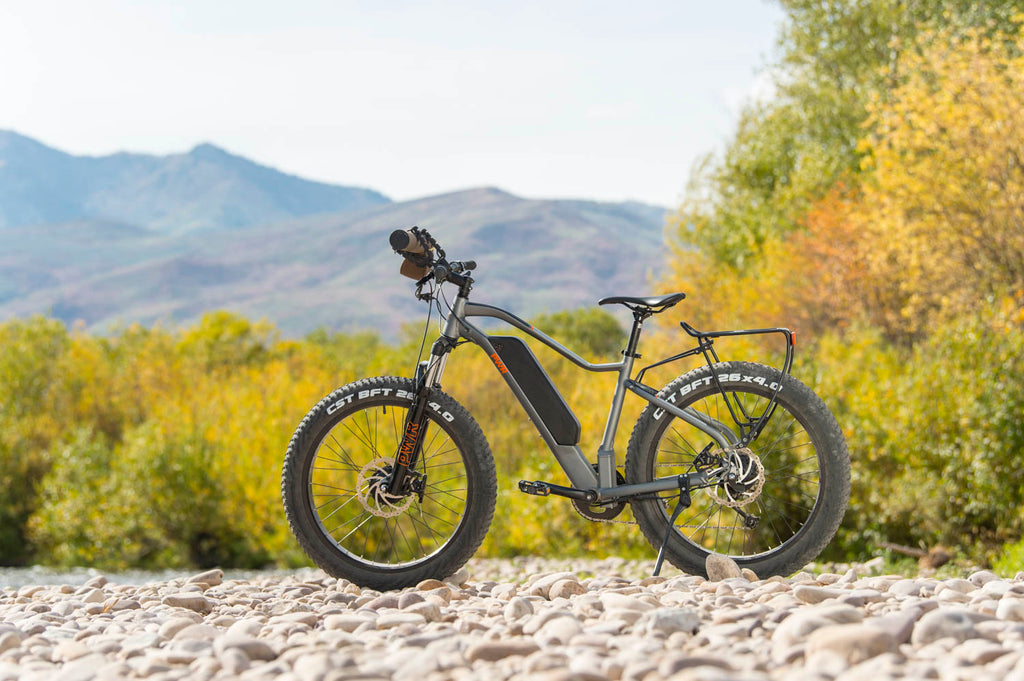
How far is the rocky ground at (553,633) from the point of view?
3252mm

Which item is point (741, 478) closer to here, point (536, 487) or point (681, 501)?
point (681, 501)

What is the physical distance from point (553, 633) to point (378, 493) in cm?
181

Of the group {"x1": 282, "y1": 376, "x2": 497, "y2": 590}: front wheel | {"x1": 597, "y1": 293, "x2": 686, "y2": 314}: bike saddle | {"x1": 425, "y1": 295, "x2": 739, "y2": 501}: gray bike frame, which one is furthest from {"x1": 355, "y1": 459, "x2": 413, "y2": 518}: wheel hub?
{"x1": 597, "y1": 293, "x2": 686, "y2": 314}: bike saddle

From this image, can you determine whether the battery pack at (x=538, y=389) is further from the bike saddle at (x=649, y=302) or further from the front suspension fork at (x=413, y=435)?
the bike saddle at (x=649, y=302)

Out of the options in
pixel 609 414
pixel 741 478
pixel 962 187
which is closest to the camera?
pixel 741 478

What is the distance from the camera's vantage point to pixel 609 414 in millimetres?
5234

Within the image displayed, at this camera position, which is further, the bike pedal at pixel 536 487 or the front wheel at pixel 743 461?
the bike pedal at pixel 536 487

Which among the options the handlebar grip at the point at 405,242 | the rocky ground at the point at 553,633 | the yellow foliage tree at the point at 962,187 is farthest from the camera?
the yellow foliage tree at the point at 962,187

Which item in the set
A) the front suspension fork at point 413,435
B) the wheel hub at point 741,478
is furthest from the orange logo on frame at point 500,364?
the wheel hub at point 741,478

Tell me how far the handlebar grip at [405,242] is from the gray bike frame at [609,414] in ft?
1.27

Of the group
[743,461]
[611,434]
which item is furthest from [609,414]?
[743,461]

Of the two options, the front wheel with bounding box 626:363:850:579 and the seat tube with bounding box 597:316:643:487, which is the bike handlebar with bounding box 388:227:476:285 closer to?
the seat tube with bounding box 597:316:643:487

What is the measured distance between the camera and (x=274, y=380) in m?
33.8

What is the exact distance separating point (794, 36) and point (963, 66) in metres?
15.3
